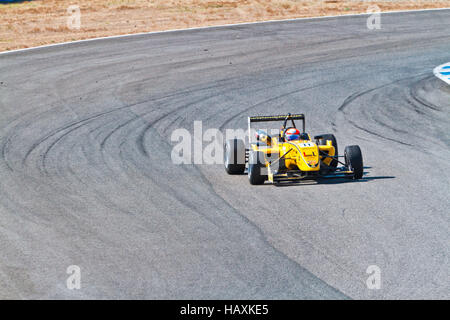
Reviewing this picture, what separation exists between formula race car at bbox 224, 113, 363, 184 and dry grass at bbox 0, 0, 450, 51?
1657cm

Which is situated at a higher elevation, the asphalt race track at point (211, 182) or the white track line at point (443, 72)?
the white track line at point (443, 72)

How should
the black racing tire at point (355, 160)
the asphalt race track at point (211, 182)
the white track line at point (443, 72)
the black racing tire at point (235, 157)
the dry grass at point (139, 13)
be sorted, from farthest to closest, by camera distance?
the dry grass at point (139, 13) < the white track line at point (443, 72) < the black racing tire at point (235, 157) < the black racing tire at point (355, 160) < the asphalt race track at point (211, 182)

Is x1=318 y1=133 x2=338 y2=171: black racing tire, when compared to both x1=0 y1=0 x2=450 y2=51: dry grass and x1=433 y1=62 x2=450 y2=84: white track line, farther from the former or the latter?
x1=0 y1=0 x2=450 y2=51: dry grass

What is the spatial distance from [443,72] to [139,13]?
1618cm

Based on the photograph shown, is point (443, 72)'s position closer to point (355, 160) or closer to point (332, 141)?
point (332, 141)

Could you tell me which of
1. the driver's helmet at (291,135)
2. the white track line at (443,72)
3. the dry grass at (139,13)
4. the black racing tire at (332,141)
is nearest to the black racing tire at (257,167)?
the driver's helmet at (291,135)

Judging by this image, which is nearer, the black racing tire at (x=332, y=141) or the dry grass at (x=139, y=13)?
the black racing tire at (x=332, y=141)

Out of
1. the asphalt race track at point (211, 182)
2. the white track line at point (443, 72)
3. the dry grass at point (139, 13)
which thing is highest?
the dry grass at point (139, 13)

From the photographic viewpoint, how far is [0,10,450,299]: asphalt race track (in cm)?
827

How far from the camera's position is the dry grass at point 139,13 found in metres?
29.2

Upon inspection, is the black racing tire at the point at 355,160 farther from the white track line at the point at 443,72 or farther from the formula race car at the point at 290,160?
the white track line at the point at 443,72

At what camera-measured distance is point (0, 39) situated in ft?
91.7

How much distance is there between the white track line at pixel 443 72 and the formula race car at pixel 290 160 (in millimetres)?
10362
